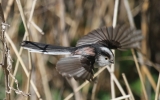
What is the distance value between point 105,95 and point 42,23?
55cm

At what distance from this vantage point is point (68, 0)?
2.18m

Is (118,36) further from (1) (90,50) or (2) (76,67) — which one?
(2) (76,67)

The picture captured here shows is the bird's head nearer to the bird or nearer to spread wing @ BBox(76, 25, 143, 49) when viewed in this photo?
the bird

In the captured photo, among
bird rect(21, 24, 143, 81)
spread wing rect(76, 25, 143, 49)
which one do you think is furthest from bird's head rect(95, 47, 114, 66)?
spread wing rect(76, 25, 143, 49)

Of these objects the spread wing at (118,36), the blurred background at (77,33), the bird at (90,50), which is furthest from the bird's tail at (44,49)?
the blurred background at (77,33)

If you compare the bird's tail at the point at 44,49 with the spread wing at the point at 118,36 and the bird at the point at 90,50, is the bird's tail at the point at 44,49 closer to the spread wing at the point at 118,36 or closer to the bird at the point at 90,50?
the bird at the point at 90,50

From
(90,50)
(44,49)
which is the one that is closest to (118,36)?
(90,50)

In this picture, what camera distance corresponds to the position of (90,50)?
3.97 ft

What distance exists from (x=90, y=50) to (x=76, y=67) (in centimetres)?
18

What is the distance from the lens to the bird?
40.3 inches

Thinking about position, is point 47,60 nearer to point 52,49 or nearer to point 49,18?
point 49,18

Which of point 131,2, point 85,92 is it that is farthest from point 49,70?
point 131,2

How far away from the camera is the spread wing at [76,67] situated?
0.99 meters

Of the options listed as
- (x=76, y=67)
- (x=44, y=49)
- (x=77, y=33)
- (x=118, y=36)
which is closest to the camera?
(x=76, y=67)
